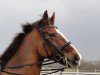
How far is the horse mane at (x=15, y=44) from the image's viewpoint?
22.5 feet

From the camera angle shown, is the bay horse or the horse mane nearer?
the bay horse

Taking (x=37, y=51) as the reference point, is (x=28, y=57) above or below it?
below

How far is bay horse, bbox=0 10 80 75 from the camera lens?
671cm

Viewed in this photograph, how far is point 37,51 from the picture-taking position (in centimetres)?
680

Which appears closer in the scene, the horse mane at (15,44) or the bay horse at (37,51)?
the bay horse at (37,51)

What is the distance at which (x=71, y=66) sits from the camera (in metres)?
6.76

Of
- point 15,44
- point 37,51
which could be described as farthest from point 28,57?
point 15,44

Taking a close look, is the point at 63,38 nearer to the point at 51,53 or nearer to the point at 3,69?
the point at 51,53

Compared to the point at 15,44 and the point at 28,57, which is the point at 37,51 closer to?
the point at 28,57

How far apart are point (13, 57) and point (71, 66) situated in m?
1.07

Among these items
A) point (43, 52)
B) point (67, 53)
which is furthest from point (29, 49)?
point (67, 53)

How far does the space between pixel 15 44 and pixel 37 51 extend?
0.44 meters

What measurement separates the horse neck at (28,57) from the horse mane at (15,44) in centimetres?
7

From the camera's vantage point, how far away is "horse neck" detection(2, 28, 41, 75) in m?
6.78
